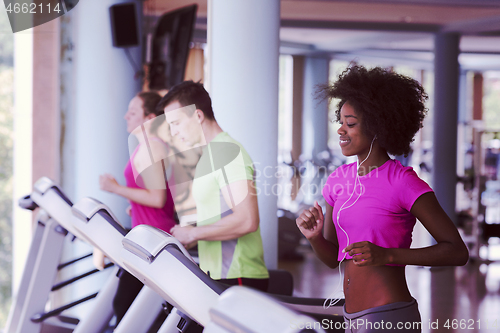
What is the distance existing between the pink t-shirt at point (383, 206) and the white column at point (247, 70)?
1313mm

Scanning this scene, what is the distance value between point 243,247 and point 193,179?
303mm

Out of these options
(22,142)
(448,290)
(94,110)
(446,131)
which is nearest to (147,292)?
(94,110)

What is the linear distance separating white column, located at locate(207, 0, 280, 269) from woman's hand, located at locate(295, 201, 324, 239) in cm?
134

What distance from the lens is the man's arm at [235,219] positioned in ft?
5.70

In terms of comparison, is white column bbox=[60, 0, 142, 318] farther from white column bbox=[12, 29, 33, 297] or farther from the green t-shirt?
the green t-shirt

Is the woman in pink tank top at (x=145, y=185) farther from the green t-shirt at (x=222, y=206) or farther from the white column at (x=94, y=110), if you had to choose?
the white column at (x=94, y=110)

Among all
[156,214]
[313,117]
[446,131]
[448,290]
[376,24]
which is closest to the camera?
[156,214]

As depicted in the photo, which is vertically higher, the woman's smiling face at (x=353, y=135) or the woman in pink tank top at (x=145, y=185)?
the woman's smiling face at (x=353, y=135)

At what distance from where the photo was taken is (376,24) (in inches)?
289

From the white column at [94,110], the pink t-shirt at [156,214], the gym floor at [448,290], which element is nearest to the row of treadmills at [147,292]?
the pink t-shirt at [156,214]

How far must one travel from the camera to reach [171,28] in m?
4.12

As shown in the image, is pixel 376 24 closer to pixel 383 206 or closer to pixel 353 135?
pixel 353 135

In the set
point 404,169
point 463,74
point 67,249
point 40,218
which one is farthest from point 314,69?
point 404,169

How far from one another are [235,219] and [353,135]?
1.81 feet
